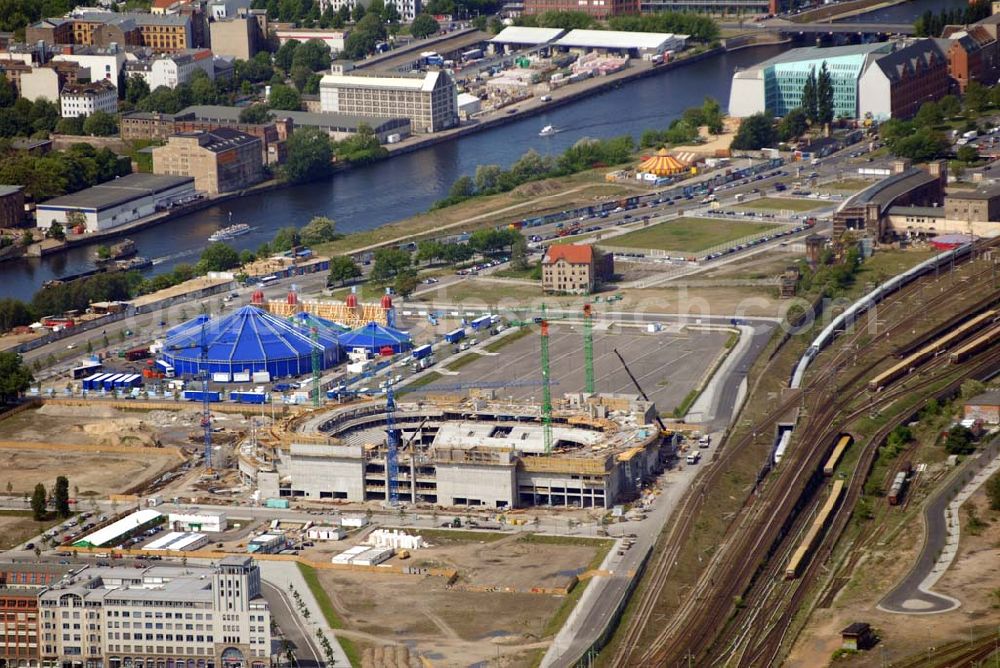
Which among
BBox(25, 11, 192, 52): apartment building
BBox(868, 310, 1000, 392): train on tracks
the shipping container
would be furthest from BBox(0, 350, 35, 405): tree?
BBox(25, 11, 192, 52): apartment building

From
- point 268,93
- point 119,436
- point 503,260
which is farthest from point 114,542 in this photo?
point 268,93

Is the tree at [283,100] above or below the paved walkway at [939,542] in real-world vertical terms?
above

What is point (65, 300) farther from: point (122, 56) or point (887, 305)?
point (122, 56)

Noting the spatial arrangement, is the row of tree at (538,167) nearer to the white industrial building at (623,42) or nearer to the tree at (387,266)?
the tree at (387,266)

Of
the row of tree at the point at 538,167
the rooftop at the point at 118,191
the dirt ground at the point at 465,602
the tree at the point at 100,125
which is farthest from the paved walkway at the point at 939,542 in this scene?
the tree at the point at 100,125

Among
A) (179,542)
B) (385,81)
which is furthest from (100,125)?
(179,542)

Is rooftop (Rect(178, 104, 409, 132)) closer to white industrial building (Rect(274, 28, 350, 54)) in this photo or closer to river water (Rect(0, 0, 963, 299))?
river water (Rect(0, 0, 963, 299))
